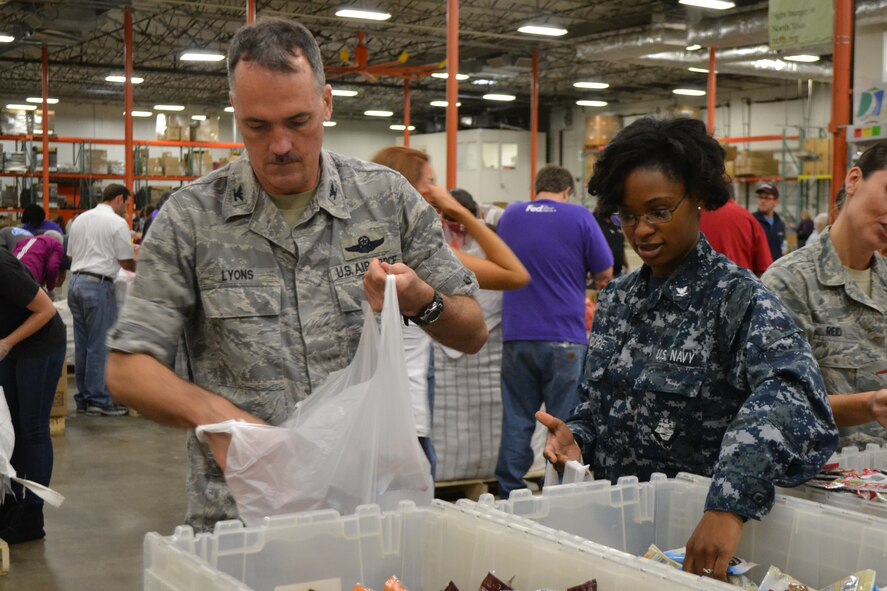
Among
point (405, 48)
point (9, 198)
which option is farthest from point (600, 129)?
point (9, 198)

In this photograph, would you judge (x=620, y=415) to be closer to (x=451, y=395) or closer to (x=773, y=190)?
(x=451, y=395)

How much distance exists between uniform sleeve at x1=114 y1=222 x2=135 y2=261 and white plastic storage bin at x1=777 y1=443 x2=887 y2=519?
713 centimetres

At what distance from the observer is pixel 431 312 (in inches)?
72.3

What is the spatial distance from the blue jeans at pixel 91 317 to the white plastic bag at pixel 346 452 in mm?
7045

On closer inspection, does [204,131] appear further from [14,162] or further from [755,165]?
[755,165]

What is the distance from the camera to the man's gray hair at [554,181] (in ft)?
17.3

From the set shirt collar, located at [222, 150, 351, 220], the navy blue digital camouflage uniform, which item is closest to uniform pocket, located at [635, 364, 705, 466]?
the navy blue digital camouflage uniform

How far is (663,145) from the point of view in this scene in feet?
6.39

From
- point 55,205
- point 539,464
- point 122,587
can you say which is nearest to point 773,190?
point 539,464

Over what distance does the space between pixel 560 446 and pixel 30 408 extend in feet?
12.1

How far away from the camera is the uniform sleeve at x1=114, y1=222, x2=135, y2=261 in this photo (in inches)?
333

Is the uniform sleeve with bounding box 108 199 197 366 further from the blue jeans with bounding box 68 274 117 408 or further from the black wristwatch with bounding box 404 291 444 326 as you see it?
the blue jeans with bounding box 68 274 117 408

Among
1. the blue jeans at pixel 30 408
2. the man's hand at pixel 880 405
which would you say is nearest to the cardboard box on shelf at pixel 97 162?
the blue jeans at pixel 30 408

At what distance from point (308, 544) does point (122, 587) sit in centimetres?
326
